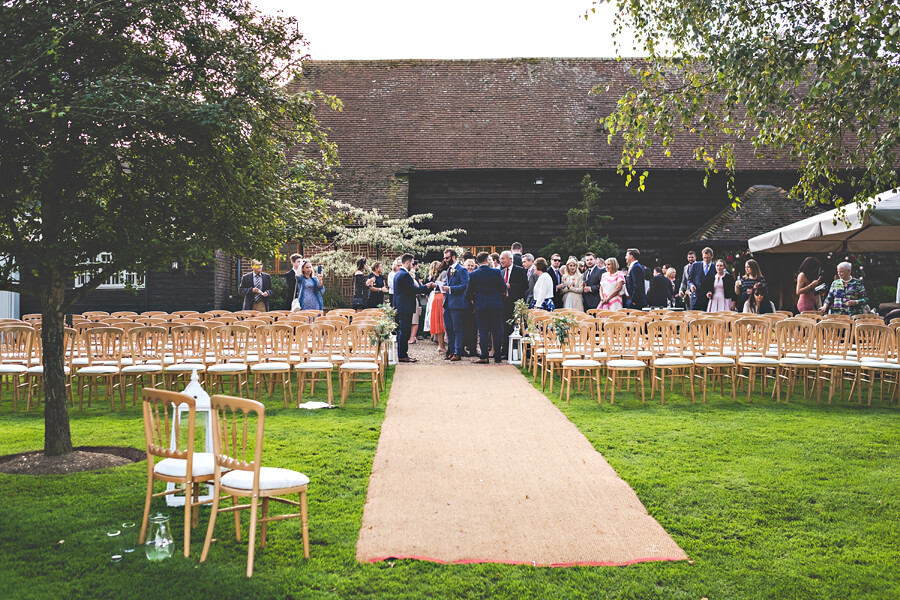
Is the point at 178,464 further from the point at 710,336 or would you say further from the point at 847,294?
the point at 847,294

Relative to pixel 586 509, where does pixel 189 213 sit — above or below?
above

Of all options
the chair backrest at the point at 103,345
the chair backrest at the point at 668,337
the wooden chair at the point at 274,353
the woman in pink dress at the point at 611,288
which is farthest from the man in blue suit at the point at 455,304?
the chair backrest at the point at 103,345

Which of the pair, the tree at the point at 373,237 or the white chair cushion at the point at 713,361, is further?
the tree at the point at 373,237

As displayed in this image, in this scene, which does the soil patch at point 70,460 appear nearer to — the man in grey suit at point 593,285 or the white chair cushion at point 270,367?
the white chair cushion at point 270,367

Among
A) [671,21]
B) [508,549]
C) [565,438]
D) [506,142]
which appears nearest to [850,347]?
[565,438]

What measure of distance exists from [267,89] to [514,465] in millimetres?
4017

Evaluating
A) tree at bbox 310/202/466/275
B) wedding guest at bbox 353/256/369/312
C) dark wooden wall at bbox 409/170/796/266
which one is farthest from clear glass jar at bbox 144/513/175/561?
dark wooden wall at bbox 409/170/796/266

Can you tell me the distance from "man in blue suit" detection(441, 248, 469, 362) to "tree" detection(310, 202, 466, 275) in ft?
25.7

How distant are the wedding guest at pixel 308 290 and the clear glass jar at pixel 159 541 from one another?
9.89 m

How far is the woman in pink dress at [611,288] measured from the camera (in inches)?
549

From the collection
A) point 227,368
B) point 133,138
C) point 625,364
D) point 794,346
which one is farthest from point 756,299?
point 133,138

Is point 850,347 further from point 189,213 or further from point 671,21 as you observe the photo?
point 189,213

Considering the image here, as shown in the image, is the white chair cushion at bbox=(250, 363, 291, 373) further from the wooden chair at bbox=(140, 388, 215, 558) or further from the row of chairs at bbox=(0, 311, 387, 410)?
the wooden chair at bbox=(140, 388, 215, 558)

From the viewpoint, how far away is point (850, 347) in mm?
10016
